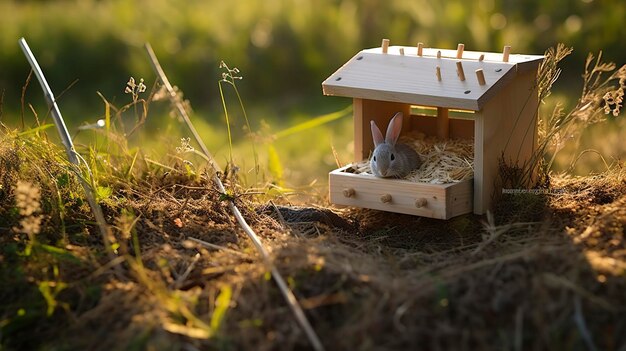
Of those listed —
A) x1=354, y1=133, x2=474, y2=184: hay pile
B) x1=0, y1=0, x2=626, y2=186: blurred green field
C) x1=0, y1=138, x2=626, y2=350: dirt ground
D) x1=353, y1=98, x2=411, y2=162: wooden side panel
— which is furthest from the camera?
x1=0, y1=0, x2=626, y2=186: blurred green field

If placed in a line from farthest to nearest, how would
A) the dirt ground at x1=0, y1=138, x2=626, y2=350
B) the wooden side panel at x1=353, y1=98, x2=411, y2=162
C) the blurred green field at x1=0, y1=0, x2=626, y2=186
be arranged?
the blurred green field at x1=0, y1=0, x2=626, y2=186 → the wooden side panel at x1=353, y1=98, x2=411, y2=162 → the dirt ground at x1=0, y1=138, x2=626, y2=350

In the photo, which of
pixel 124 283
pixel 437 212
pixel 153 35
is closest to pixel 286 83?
pixel 153 35

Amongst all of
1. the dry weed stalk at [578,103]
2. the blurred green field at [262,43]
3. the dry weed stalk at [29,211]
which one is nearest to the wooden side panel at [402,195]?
the dry weed stalk at [578,103]

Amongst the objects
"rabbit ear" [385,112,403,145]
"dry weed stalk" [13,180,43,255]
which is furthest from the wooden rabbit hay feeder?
"dry weed stalk" [13,180,43,255]

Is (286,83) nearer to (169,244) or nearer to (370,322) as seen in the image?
(169,244)

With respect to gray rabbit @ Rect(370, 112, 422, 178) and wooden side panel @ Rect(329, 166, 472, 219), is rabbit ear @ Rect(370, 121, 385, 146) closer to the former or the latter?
gray rabbit @ Rect(370, 112, 422, 178)

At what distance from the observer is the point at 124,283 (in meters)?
3.44

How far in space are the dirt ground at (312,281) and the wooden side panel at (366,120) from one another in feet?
2.27

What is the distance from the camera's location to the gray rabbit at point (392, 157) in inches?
167

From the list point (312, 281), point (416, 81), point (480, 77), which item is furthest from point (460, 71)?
point (312, 281)

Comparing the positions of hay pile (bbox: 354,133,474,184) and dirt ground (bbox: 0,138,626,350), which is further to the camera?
hay pile (bbox: 354,133,474,184)

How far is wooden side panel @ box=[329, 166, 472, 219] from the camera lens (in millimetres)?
4095

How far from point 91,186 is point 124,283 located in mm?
770

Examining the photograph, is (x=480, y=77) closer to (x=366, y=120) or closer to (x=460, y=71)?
(x=460, y=71)
